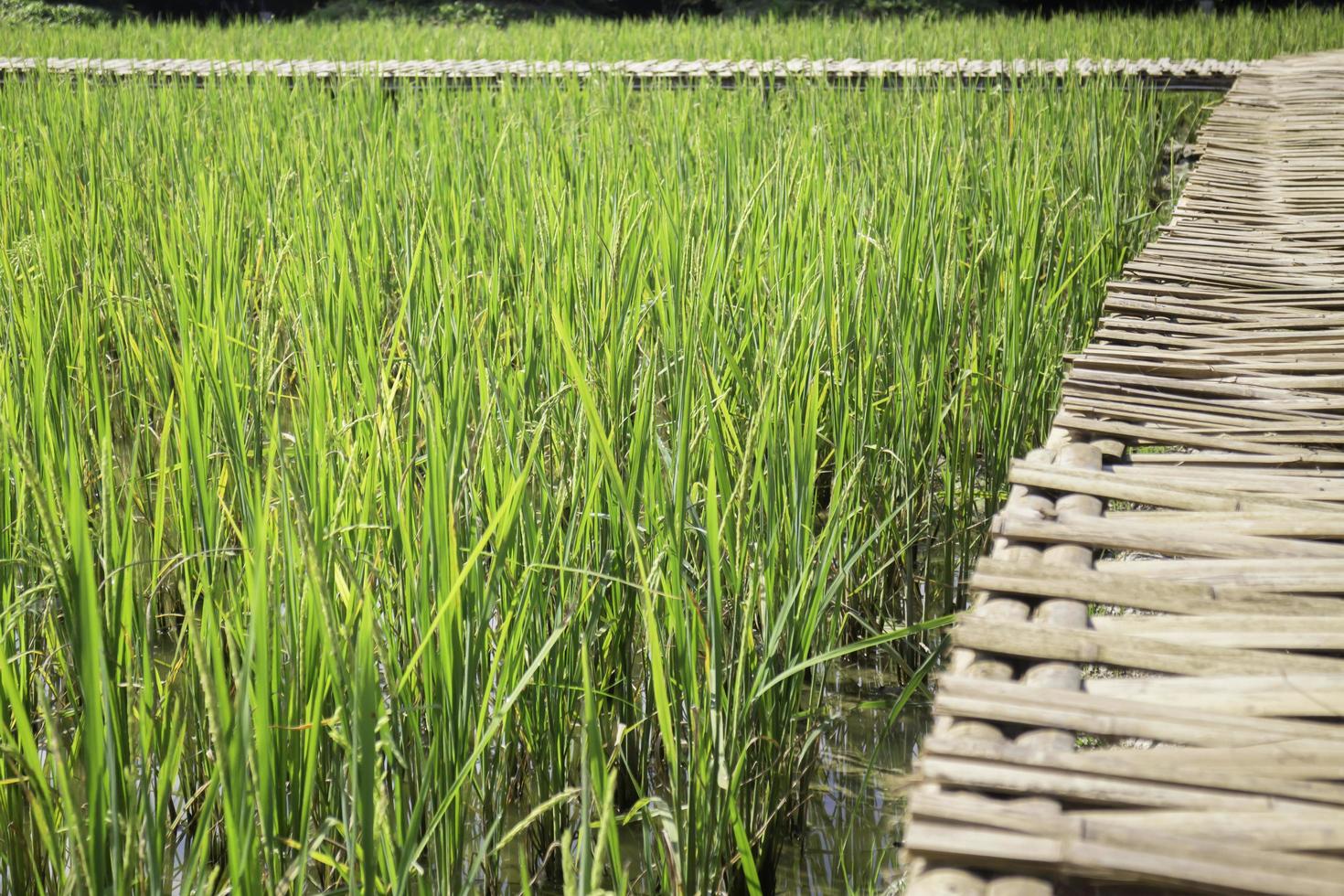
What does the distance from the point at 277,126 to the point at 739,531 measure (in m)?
3.19

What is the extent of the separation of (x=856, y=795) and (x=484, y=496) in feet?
1.93

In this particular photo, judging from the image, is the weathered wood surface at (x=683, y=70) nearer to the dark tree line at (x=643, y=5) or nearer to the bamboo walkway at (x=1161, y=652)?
the bamboo walkway at (x=1161, y=652)

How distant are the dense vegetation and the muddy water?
5666mm

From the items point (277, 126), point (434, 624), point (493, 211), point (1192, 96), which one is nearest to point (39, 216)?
point (493, 211)

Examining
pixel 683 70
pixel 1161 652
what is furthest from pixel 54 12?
pixel 1161 652

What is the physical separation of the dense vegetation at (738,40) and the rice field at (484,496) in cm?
469

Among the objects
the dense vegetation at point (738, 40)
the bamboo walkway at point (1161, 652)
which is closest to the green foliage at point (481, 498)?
the bamboo walkway at point (1161, 652)

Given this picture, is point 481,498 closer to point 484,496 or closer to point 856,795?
point 484,496

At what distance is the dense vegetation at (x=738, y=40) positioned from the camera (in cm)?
757

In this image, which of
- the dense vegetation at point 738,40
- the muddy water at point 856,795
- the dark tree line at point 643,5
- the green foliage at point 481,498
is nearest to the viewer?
the green foliage at point 481,498

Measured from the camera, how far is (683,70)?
5.85 metres

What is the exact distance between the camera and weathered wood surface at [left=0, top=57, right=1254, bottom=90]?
5.13 m

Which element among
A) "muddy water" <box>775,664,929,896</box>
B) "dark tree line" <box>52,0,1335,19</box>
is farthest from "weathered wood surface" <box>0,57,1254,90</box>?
"dark tree line" <box>52,0,1335,19</box>

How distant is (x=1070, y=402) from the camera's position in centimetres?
140
